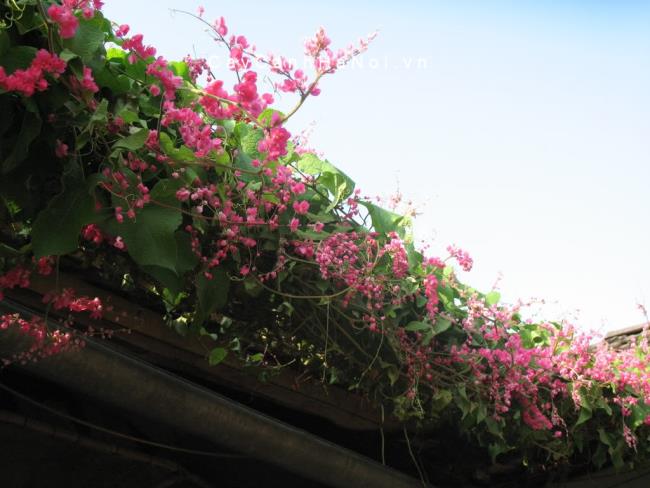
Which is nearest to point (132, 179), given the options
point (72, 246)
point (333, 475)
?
Result: point (72, 246)

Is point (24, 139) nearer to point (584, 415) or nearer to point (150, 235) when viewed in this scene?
point (150, 235)

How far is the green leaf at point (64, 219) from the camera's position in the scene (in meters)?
1.13

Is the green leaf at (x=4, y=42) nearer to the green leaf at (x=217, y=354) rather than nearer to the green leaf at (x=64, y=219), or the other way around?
the green leaf at (x=64, y=219)

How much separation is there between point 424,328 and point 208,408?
0.63 metres

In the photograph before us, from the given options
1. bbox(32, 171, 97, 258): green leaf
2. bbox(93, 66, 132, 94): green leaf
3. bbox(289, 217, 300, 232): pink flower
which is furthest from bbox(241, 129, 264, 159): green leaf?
bbox(32, 171, 97, 258): green leaf

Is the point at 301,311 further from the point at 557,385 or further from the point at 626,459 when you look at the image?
the point at 626,459

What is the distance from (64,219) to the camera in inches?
44.8

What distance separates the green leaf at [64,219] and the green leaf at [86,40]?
199mm

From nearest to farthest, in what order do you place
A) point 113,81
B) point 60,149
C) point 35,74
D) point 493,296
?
point 35,74 < point 60,149 < point 113,81 < point 493,296

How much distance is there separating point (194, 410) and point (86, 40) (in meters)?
0.91

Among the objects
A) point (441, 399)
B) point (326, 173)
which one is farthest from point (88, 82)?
point (441, 399)

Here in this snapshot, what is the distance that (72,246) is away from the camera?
1134 millimetres

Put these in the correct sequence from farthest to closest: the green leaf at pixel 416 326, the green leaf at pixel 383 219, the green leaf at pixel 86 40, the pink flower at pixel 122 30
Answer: the green leaf at pixel 416 326, the green leaf at pixel 383 219, the pink flower at pixel 122 30, the green leaf at pixel 86 40

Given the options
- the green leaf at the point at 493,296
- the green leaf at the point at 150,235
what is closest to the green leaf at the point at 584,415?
the green leaf at the point at 493,296
